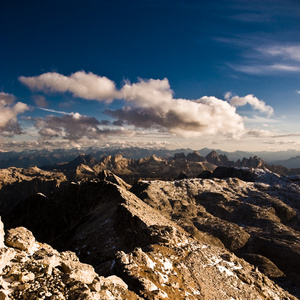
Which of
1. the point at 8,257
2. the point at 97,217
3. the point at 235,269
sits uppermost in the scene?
the point at 8,257

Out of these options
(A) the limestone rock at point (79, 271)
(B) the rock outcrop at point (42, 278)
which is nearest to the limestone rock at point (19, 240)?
(B) the rock outcrop at point (42, 278)

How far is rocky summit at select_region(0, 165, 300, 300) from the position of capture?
1591cm

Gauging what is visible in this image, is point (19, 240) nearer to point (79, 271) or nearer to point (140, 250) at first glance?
point (79, 271)

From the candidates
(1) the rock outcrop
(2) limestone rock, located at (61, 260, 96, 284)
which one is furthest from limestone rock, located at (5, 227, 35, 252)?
(2) limestone rock, located at (61, 260, 96, 284)

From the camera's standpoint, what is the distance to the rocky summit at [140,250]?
15.9m

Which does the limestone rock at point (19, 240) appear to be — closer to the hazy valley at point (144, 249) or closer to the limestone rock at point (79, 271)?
the hazy valley at point (144, 249)

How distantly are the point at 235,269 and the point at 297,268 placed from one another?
54718mm

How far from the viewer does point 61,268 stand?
57.8ft

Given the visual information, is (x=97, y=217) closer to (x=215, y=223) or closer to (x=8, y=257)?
(x=8, y=257)

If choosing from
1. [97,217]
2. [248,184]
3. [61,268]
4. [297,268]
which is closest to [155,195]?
[97,217]

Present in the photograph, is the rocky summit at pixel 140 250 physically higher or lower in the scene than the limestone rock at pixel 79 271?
lower

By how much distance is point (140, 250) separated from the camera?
94.0 ft

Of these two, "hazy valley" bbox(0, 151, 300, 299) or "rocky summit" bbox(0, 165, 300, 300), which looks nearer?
"rocky summit" bbox(0, 165, 300, 300)

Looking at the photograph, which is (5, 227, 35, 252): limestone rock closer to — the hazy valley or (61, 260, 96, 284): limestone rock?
the hazy valley
